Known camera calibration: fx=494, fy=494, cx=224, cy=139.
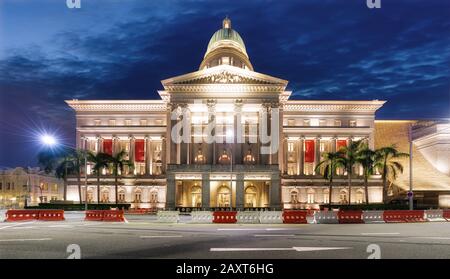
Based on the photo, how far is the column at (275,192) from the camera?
79438mm

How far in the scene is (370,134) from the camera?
99438 millimetres

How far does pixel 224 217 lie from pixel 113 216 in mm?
10827

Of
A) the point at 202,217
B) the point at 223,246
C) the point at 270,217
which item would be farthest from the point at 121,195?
the point at 223,246

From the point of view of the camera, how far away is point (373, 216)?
46.2 m

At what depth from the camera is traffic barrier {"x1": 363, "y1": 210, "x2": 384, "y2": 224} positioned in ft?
150

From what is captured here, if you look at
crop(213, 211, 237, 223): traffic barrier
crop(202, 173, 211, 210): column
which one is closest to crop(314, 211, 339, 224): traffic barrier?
crop(213, 211, 237, 223): traffic barrier

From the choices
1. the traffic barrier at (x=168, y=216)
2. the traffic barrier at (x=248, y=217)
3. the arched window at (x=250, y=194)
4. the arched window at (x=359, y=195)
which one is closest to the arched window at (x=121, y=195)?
the arched window at (x=250, y=194)

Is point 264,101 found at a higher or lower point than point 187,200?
higher

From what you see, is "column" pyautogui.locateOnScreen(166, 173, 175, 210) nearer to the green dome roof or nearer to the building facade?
the green dome roof

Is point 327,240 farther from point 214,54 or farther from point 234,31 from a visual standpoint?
point 234,31

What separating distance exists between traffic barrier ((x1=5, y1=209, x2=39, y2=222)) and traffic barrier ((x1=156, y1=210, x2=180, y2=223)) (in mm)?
12125

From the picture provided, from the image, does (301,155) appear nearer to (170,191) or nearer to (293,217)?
(170,191)
